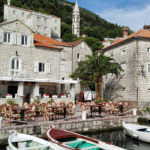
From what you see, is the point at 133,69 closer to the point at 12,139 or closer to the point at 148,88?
the point at 148,88

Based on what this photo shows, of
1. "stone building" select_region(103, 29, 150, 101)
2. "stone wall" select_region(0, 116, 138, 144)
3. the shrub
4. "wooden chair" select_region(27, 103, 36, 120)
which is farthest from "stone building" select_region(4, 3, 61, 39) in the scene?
"stone wall" select_region(0, 116, 138, 144)

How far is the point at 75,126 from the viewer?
1455cm

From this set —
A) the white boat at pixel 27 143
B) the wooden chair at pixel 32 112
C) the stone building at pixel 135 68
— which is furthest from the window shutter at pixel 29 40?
the white boat at pixel 27 143

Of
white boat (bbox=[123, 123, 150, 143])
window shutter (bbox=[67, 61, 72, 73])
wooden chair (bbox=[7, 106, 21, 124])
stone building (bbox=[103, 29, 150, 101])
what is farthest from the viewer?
window shutter (bbox=[67, 61, 72, 73])

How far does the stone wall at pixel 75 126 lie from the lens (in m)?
12.2

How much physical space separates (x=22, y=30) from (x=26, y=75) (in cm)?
562

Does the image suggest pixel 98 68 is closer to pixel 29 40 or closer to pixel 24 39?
pixel 29 40

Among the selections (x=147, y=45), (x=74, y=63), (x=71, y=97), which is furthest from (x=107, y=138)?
(x=74, y=63)

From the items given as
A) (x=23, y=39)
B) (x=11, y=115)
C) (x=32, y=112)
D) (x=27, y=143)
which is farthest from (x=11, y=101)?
(x=27, y=143)

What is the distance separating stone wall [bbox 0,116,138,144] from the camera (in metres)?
12.2

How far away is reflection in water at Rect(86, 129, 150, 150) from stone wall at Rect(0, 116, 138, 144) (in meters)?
0.59

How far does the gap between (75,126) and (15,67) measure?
12.7 meters

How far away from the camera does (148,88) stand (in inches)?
977

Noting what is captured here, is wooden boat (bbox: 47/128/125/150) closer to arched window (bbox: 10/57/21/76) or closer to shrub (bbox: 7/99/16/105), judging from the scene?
shrub (bbox: 7/99/16/105)
